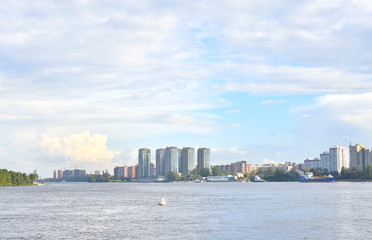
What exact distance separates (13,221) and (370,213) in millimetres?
63478

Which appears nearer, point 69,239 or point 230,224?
point 69,239

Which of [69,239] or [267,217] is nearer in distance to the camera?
[69,239]

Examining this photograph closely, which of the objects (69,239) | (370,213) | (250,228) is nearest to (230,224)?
(250,228)

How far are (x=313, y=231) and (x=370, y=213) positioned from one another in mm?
29155

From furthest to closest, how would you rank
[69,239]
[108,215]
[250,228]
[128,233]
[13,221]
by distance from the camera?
[108,215] → [13,221] → [250,228] → [128,233] → [69,239]

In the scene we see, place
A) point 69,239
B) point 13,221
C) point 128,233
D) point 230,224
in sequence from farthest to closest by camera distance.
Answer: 1. point 13,221
2. point 230,224
3. point 128,233
4. point 69,239

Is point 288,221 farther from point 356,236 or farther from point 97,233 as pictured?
point 97,233

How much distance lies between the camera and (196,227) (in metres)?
64.4

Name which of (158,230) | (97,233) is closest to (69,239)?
(97,233)

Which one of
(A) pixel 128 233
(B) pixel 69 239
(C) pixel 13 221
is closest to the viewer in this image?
(B) pixel 69 239

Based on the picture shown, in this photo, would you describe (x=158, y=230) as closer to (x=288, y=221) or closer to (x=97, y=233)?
(x=97, y=233)

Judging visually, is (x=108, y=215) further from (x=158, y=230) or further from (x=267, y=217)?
(x=267, y=217)

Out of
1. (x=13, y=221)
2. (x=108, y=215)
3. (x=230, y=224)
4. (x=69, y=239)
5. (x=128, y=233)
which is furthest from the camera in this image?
(x=108, y=215)

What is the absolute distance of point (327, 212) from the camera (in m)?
85.6
